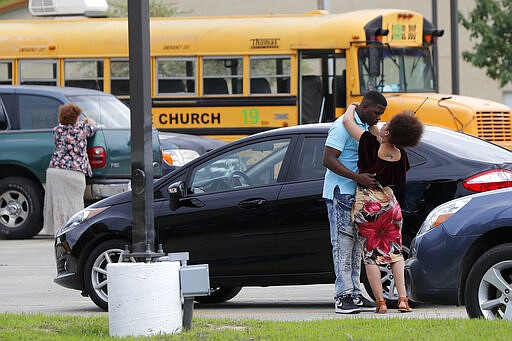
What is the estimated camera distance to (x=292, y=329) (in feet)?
27.3

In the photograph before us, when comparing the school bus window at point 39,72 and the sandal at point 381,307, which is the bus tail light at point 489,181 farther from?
the school bus window at point 39,72

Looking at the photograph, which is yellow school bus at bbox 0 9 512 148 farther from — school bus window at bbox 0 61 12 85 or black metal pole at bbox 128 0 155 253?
black metal pole at bbox 128 0 155 253

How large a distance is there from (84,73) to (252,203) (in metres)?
14.6

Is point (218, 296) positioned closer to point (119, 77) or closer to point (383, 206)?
point (383, 206)

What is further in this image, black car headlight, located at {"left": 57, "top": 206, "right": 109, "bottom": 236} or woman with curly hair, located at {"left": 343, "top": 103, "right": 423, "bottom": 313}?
black car headlight, located at {"left": 57, "top": 206, "right": 109, "bottom": 236}

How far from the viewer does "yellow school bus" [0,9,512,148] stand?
2347 cm

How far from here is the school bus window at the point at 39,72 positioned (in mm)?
25156

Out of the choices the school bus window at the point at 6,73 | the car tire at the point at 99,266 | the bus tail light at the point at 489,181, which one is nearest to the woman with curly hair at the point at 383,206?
the bus tail light at the point at 489,181

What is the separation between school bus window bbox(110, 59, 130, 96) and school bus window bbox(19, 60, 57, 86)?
3.67 ft

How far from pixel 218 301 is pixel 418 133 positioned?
9.47 feet

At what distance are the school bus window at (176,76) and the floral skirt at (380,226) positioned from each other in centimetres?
1482

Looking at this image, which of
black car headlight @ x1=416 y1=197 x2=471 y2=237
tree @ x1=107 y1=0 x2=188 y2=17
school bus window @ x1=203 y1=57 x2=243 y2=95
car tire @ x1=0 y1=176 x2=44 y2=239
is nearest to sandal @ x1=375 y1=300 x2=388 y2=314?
black car headlight @ x1=416 y1=197 x2=471 y2=237

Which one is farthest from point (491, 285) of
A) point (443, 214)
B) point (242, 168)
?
point (242, 168)

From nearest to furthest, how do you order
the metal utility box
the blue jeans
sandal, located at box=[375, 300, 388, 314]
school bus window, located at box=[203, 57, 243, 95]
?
the metal utility box, sandal, located at box=[375, 300, 388, 314], the blue jeans, school bus window, located at box=[203, 57, 243, 95]
